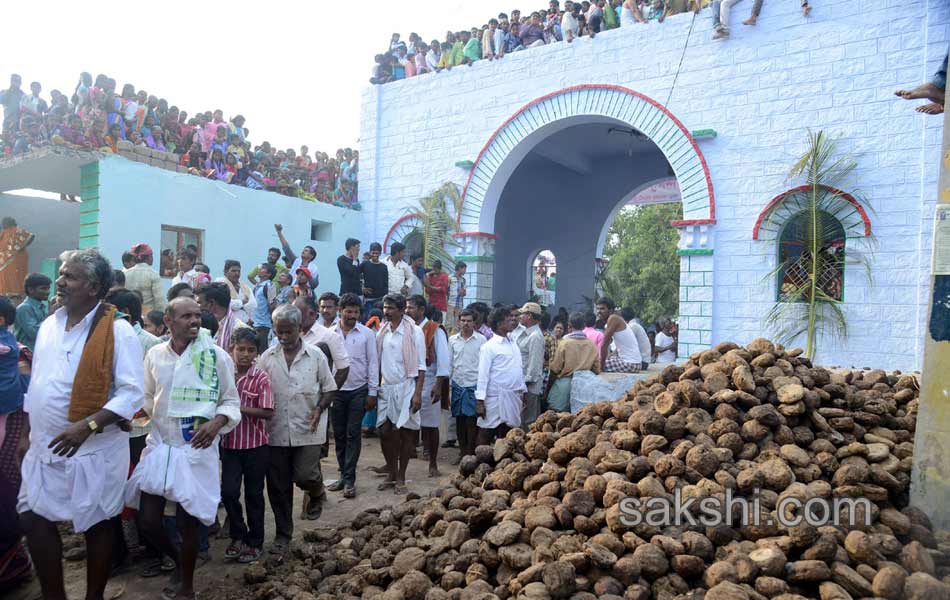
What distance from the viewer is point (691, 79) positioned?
967cm

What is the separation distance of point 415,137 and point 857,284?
8.03 metres

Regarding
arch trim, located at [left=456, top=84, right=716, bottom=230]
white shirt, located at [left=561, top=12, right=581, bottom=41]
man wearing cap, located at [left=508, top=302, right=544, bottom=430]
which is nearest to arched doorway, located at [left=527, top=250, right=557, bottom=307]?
arch trim, located at [left=456, top=84, right=716, bottom=230]

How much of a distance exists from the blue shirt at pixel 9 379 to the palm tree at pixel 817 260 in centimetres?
860

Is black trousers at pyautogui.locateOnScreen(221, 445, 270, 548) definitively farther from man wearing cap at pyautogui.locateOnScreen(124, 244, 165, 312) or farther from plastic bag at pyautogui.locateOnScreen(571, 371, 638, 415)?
man wearing cap at pyautogui.locateOnScreen(124, 244, 165, 312)

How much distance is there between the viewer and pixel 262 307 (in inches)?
312

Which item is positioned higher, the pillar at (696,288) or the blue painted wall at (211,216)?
the blue painted wall at (211,216)

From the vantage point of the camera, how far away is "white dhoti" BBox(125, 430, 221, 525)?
3215 millimetres

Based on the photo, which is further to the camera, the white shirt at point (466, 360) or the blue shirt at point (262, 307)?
the blue shirt at point (262, 307)

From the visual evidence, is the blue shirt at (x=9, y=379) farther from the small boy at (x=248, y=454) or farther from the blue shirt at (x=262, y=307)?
the blue shirt at (x=262, y=307)

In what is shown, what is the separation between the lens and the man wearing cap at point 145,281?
6723mm

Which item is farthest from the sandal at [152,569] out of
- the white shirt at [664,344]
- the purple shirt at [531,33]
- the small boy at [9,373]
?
the purple shirt at [531,33]

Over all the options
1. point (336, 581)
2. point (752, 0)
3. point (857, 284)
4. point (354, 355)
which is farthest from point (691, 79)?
point (336, 581)

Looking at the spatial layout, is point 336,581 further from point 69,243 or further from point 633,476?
point 69,243

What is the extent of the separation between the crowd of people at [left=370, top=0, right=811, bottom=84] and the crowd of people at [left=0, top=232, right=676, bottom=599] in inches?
224
